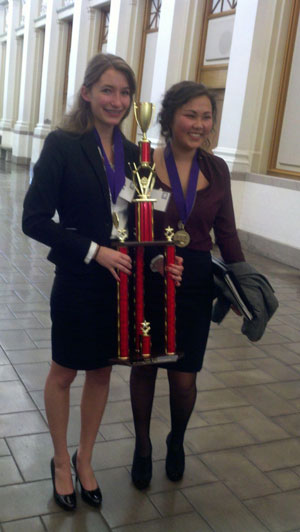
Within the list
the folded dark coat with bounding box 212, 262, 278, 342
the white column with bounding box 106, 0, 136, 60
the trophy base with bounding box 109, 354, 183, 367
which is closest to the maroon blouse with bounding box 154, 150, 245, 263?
the folded dark coat with bounding box 212, 262, 278, 342

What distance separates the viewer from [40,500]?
2.42 m

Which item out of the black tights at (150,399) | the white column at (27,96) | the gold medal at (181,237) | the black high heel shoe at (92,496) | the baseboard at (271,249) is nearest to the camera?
the gold medal at (181,237)

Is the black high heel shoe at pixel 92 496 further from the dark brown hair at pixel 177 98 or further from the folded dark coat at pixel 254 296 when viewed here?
the dark brown hair at pixel 177 98

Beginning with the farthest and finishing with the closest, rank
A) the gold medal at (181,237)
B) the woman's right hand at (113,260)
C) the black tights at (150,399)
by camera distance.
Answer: the black tights at (150,399), the gold medal at (181,237), the woman's right hand at (113,260)

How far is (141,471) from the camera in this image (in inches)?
103

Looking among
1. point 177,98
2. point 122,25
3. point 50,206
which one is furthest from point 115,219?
point 122,25

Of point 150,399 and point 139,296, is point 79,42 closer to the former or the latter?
point 150,399

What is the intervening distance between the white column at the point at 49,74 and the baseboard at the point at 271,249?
1146 centimetres

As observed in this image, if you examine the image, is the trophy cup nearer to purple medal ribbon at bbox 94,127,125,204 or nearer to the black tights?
purple medal ribbon at bbox 94,127,125,204

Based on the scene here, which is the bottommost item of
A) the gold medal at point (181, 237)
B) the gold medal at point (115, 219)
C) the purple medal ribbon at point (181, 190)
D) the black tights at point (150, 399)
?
the black tights at point (150, 399)

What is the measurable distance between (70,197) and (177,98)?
0.58m

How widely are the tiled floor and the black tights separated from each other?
0.22 metres

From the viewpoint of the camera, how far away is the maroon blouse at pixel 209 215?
7.72 feet

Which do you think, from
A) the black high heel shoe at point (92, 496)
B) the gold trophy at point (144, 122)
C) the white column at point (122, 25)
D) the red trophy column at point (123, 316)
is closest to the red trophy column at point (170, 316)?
the red trophy column at point (123, 316)
